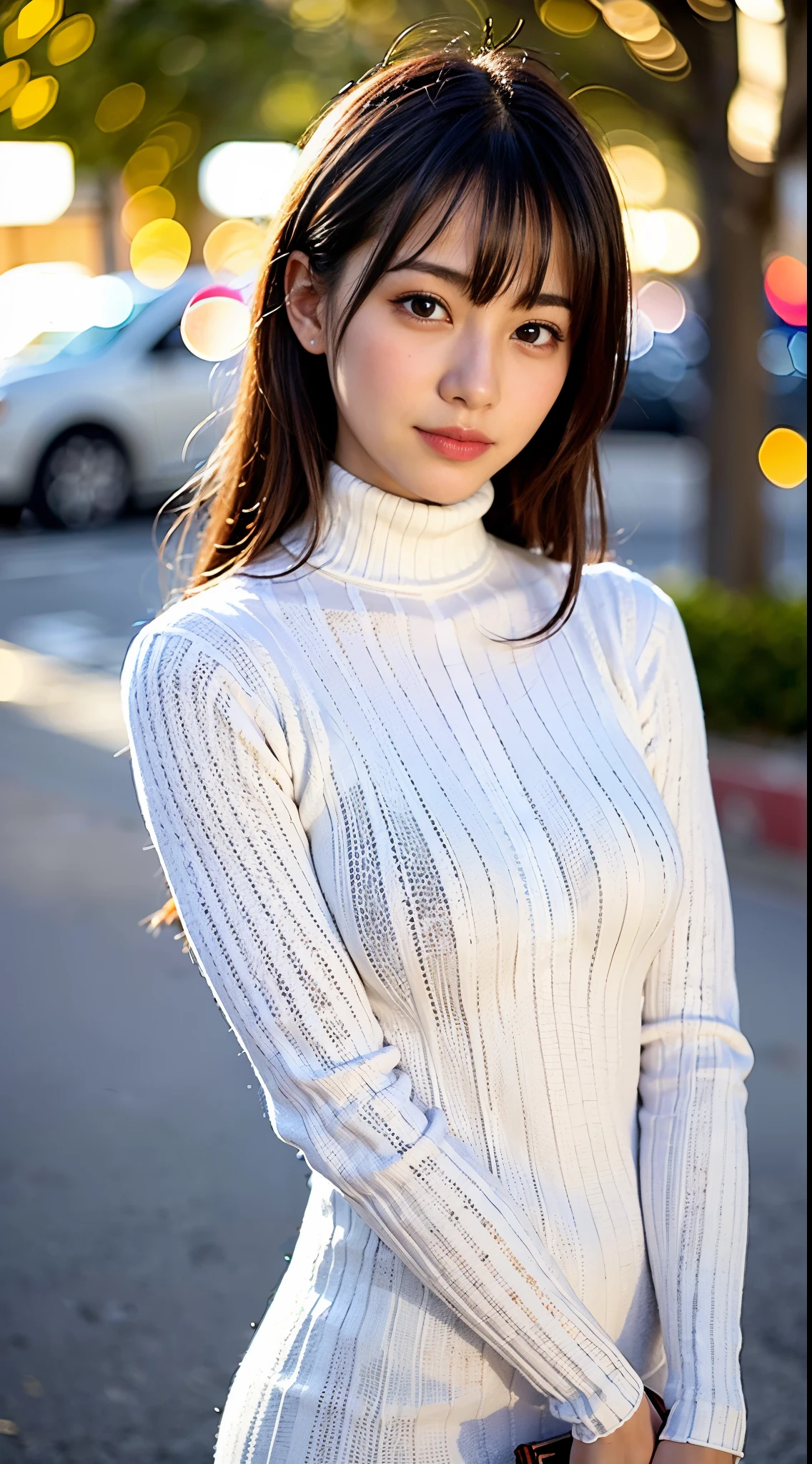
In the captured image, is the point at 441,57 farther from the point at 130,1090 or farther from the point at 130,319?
the point at 130,319

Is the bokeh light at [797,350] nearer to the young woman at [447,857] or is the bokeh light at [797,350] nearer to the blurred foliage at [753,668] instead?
the blurred foliage at [753,668]

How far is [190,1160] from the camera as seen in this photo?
3840 mm

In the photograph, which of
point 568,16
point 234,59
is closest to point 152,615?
point 568,16

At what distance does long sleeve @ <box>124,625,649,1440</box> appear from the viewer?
1.45 meters

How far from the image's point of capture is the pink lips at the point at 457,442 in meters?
1.61

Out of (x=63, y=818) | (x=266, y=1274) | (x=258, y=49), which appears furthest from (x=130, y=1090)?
(x=258, y=49)

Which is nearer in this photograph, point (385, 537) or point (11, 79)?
point (385, 537)

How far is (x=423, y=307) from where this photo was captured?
1.57 meters

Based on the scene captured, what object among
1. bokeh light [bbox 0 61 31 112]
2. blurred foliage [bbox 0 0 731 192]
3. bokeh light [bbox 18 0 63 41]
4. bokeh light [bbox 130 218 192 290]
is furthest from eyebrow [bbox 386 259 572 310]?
bokeh light [bbox 130 218 192 290]

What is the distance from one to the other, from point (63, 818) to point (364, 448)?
4720 millimetres

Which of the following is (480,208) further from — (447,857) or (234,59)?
(234,59)

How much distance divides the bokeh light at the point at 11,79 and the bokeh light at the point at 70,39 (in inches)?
6.2

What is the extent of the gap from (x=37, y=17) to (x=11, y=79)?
0.84 feet

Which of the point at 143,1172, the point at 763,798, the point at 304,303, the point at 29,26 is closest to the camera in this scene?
the point at 304,303
